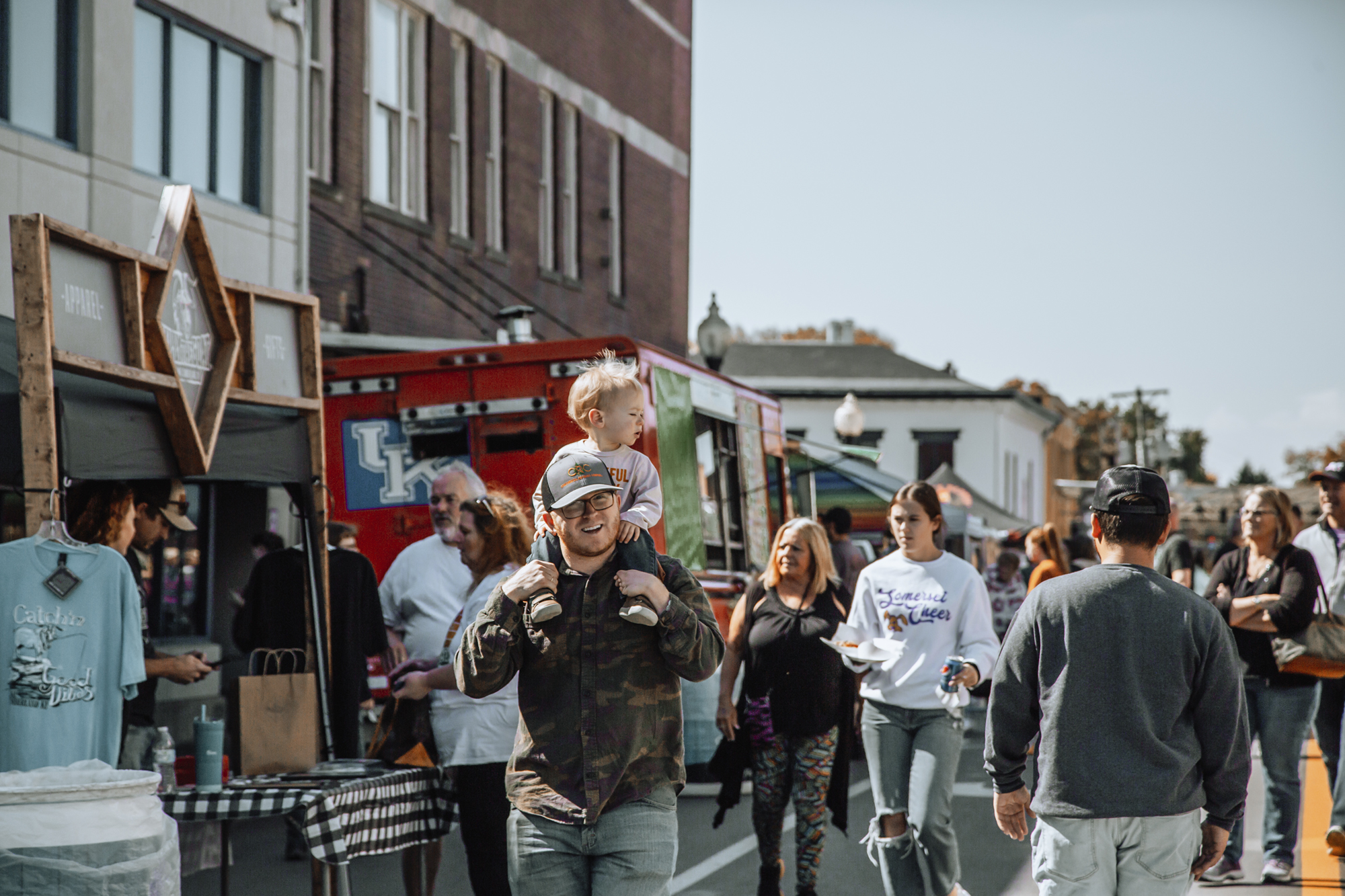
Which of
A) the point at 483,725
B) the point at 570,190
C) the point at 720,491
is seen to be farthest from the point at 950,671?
the point at 570,190

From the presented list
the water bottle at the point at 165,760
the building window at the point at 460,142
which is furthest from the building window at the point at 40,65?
the building window at the point at 460,142

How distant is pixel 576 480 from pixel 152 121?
933cm

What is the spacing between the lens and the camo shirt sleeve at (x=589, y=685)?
3.91 meters

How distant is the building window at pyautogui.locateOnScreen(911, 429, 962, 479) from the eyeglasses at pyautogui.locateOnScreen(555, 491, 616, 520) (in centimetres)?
4698

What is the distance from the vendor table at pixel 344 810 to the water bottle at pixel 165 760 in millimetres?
181

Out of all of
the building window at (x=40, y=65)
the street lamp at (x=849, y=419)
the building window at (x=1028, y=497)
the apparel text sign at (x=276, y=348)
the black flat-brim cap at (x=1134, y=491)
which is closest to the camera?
the black flat-brim cap at (x=1134, y=491)

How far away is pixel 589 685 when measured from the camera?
3.94 metres

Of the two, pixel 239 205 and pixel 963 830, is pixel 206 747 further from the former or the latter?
pixel 239 205

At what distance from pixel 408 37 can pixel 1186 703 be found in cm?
1473

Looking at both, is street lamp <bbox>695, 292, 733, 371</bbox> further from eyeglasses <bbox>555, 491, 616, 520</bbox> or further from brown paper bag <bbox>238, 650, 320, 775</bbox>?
eyeglasses <bbox>555, 491, 616, 520</bbox>

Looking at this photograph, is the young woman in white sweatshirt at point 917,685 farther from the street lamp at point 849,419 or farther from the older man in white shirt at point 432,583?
the street lamp at point 849,419

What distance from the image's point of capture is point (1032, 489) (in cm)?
6166

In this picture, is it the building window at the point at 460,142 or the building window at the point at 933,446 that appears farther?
the building window at the point at 933,446

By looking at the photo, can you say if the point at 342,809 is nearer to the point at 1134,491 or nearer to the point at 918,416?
the point at 1134,491
